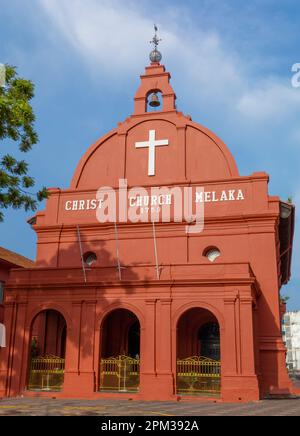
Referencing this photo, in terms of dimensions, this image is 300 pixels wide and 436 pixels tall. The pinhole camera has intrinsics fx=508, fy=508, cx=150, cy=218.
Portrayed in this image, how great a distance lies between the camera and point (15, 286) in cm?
2195

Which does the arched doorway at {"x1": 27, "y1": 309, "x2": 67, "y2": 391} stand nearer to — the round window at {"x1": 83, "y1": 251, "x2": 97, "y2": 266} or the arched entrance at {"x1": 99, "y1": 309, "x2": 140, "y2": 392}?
the arched entrance at {"x1": 99, "y1": 309, "x2": 140, "y2": 392}

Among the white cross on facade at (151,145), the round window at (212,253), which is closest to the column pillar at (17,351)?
the round window at (212,253)

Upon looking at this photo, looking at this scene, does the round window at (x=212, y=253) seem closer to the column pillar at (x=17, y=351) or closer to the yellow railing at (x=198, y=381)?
the yellow railing at (x=198, y=381)

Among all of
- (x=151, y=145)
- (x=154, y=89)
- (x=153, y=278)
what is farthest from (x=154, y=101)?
(x=153, y=278)

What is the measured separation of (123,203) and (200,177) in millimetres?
4059

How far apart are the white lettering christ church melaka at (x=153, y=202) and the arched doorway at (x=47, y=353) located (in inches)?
218

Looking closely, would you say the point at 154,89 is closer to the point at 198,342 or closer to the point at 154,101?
the point at 154,101

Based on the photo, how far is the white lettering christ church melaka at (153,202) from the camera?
24391 millimetres

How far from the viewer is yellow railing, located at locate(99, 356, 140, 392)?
20.1 metres

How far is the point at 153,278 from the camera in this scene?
2077 centimetres

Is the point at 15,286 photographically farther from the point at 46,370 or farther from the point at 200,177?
the point at 200,177

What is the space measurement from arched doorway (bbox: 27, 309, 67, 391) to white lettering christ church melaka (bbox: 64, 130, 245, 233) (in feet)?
18.2
